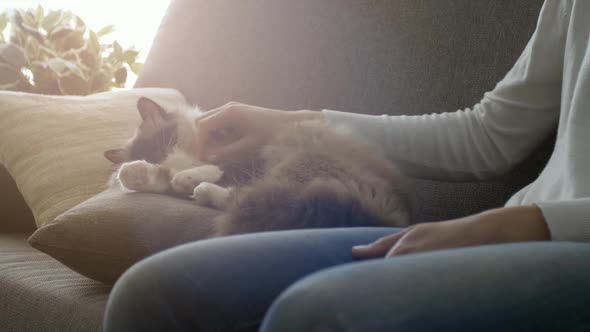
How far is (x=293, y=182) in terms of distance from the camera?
3.53 ft

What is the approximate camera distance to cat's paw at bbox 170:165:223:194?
1.32m

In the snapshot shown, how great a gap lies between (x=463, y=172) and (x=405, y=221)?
27cm

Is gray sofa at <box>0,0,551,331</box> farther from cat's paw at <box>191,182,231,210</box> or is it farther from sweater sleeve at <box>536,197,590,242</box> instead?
sweater sleeve at <box>536,197,590,242</box>

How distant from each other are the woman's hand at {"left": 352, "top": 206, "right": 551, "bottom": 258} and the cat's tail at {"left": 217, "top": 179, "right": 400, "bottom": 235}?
0.25 m

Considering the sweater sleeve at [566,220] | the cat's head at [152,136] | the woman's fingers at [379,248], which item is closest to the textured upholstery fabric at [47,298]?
the cat's head at [152,136]

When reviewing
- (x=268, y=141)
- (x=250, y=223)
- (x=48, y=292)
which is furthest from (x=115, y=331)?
(x=268, y=141)

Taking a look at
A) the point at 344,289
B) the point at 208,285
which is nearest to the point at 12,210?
the point at 208,285

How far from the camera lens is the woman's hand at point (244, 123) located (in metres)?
1.30

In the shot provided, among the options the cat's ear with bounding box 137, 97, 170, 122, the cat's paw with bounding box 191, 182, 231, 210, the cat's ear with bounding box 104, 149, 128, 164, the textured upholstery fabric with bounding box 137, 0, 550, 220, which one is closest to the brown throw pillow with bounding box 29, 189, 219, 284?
the cat's paw with bounding box 191, 182, 231, 210

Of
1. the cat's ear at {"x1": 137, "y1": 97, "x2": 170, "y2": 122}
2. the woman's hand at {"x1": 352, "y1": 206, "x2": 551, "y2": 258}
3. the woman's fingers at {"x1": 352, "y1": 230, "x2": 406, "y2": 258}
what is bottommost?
the cat's ear at {"x1": 137, "y1": 97, "x2": 170, "y2": 122}

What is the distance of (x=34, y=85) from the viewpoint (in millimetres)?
2322

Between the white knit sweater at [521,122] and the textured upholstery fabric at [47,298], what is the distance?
63 centimetres

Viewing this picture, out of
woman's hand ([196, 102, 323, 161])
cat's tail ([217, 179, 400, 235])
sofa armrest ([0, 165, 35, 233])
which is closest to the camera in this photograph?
cat's tail ([217, 179, 400, 235])

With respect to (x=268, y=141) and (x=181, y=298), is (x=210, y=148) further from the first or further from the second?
(x=181, y=298)
